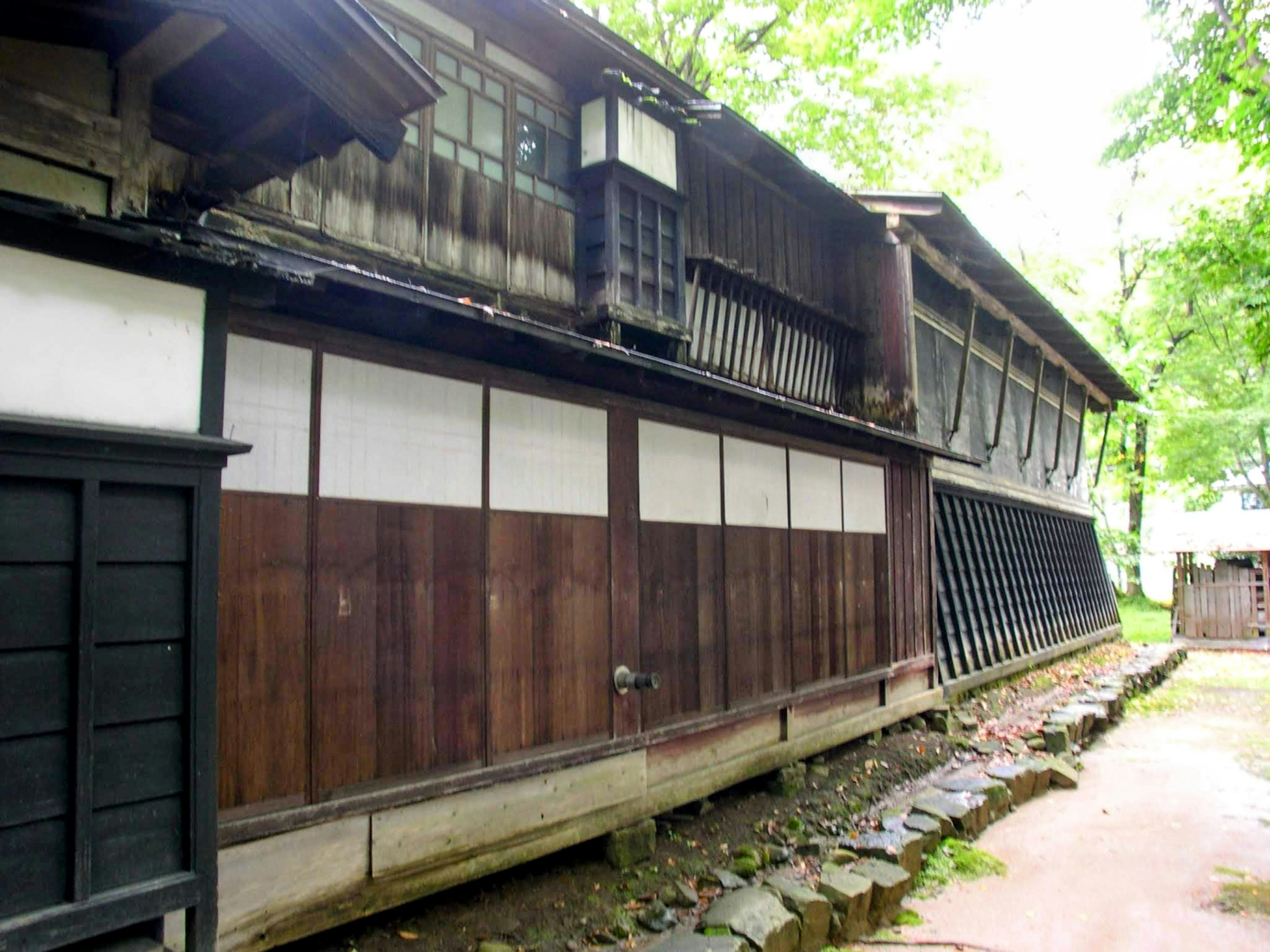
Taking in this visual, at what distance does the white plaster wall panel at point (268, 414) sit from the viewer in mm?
4875

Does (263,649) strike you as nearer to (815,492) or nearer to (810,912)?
(810,912)

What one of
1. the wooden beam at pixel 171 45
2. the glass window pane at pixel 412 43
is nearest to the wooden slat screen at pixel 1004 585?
the glass window pane at pixel 412 43

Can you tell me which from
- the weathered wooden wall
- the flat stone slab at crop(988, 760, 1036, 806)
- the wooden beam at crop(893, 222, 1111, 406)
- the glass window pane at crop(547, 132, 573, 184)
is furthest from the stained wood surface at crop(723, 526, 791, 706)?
the wooden beam at crop(893, 222, 1111, 406)

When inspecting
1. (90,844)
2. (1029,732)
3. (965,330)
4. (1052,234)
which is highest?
(1052,234)

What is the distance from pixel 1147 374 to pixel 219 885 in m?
34.3

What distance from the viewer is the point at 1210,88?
43.0ft

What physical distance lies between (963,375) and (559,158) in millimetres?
9180

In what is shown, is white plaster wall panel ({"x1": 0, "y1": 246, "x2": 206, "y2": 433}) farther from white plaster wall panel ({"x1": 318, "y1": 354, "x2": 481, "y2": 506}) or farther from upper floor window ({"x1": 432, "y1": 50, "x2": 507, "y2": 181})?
upper floor window ({"x1": 432, "y1": 50, "x2": 507, "y2": 181})

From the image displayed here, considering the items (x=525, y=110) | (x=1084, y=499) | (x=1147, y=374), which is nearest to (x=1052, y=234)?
(x=1147, y=374)

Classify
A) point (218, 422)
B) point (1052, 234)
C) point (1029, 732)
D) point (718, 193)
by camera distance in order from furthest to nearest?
point (1052, 234), point (1029, 732), point (718, 193), point (218, 422)

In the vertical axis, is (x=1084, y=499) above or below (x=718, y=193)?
below

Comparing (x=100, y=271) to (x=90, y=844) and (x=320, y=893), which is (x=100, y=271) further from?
(x=320, y=893)

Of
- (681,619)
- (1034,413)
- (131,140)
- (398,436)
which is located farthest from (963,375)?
(131,140)

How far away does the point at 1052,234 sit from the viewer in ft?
113
